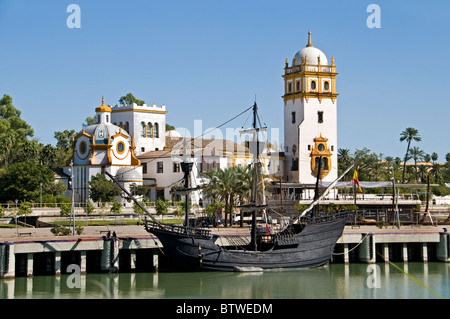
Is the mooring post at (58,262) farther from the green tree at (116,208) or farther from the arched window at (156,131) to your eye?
the arched window at (156,131)

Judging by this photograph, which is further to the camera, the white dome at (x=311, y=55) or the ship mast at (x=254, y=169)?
the white dome at (x=311, y=55)

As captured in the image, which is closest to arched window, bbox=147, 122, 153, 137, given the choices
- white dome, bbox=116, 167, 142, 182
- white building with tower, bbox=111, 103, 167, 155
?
white building with tower, bbox=111, 103, 167, 155

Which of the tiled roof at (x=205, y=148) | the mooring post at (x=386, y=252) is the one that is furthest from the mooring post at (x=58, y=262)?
the tiled roof at (x=205, y=148)

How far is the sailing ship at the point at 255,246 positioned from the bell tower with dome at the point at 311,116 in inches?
1537

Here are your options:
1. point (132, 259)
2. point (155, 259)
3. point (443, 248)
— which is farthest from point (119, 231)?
point (443, 248)

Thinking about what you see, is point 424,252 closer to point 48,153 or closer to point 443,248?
point 443,248

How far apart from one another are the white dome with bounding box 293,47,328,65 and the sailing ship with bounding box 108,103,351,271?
136ft

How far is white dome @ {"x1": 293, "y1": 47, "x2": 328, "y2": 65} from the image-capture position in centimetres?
10112

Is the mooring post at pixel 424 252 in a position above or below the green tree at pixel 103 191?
below

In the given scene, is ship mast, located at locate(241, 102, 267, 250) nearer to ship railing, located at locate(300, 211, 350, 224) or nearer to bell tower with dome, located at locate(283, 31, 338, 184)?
ship railing, located at locate(300, 211, 350, 224)

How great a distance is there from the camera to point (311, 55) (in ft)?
332

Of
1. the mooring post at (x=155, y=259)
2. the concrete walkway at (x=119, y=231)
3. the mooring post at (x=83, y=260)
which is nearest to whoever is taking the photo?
the mooring post at (x=83, y=260)

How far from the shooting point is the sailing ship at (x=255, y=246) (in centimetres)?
5416

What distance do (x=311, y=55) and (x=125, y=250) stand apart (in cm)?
5287
